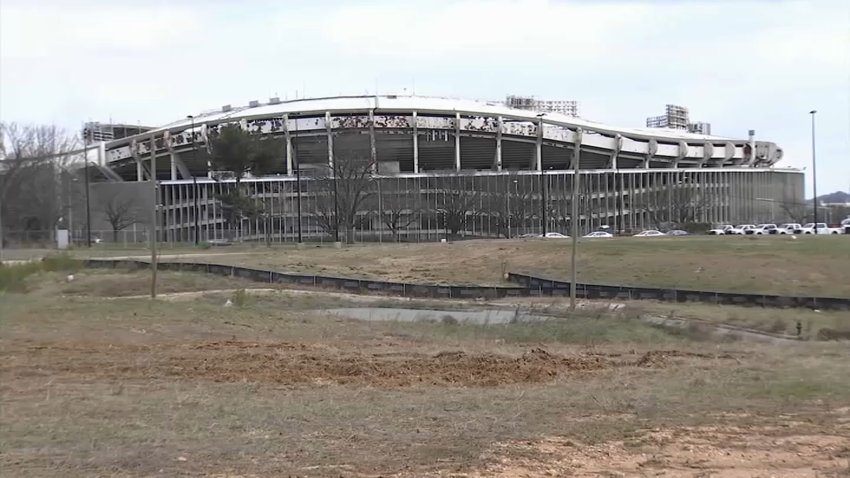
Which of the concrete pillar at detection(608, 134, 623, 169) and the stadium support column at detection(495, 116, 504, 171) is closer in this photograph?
the stadium support column at detection(495, 116, 504, 171)

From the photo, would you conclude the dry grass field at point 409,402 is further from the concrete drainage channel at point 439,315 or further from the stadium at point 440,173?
the stadium at point 440,173

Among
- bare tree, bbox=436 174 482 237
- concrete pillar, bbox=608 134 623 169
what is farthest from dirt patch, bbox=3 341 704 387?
concrete pillar, bbox=608 134 623 169

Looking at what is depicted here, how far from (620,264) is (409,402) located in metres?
32.0

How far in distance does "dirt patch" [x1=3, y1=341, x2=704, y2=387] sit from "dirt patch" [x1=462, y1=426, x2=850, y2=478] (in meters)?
4.84

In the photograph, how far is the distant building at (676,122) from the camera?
6762 inches

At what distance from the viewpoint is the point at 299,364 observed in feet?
45.2

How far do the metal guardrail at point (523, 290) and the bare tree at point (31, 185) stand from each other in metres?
36.8

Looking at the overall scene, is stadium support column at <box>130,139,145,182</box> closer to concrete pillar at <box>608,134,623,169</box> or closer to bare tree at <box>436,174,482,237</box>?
bare tree at <box>436,174,482,237</box>

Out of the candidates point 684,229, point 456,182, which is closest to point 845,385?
point 456,182

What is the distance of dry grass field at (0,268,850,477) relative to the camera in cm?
679

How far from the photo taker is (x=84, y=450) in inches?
281

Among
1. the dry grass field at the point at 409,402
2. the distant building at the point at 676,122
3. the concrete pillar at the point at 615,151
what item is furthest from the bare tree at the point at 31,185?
the distant building at the point at 676,122

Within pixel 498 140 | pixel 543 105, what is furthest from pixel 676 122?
pixel 498 140

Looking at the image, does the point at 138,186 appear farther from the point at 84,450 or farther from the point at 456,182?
the point at 84,450
